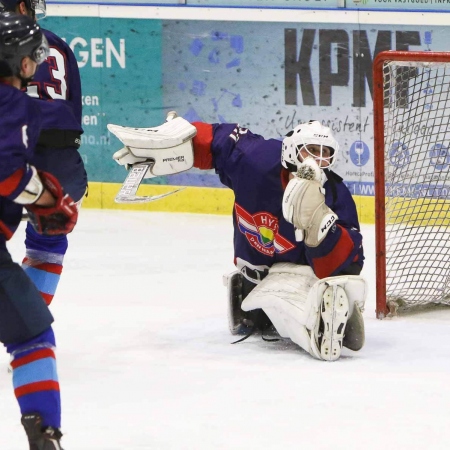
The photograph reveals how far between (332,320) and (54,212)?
1.24m

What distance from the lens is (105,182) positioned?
655 centimetres

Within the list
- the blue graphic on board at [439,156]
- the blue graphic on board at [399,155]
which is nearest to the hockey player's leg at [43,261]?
the blue graphic on board at [399,155]

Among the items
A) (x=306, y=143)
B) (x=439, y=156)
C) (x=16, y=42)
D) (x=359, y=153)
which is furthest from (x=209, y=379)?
(x=359, y=153)

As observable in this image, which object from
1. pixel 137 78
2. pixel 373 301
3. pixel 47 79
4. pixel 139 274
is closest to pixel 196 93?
pixel 137 78

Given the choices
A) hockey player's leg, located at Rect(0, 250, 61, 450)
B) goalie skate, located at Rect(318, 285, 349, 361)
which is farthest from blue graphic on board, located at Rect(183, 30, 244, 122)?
hockey player's leg, located at Rect(0, 250, 61, 450)

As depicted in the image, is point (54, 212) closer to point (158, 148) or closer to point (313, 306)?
point (313, 306)

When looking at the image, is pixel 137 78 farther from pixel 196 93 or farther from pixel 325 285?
pixel 325 285

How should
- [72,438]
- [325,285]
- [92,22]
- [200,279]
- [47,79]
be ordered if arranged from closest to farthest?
[72,438]
[47,79]
[325,285]
[200,279]
[92,22]

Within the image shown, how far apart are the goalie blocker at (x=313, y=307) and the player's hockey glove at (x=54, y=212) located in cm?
113

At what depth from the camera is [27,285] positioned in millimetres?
2510

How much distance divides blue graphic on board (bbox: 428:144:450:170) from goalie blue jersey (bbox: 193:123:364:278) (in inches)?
42.6

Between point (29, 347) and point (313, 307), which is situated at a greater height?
point (29, 347)

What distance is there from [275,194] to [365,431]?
105cm

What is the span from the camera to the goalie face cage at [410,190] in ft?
13.5
